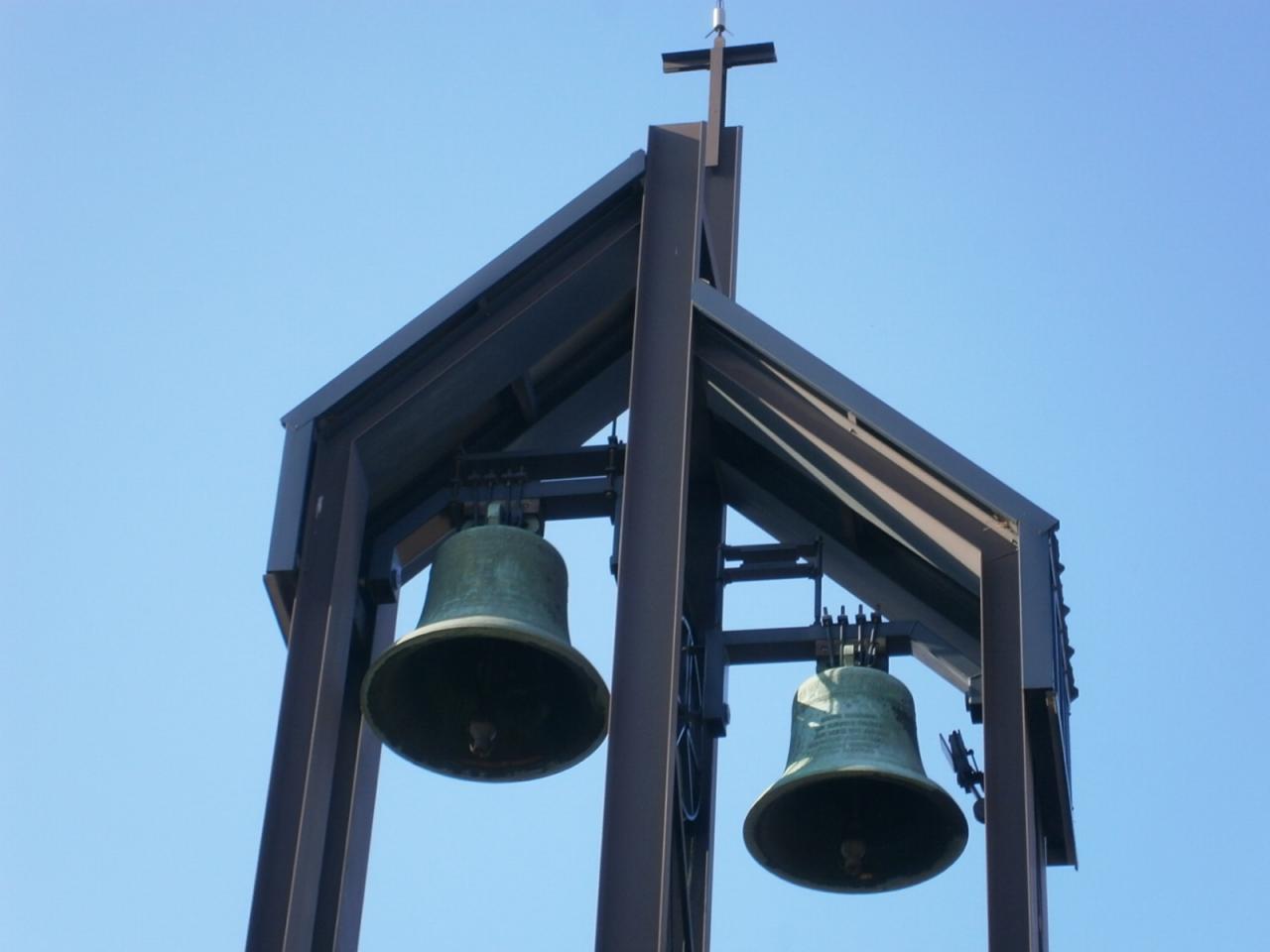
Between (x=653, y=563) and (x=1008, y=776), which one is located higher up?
(x=653, y=563)

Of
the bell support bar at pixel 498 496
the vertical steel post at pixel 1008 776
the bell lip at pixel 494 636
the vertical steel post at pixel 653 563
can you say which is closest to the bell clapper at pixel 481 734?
the bell lip at pixel 494 636

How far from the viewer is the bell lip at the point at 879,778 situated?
1245 cm

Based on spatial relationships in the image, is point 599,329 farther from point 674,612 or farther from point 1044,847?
point 1044,847

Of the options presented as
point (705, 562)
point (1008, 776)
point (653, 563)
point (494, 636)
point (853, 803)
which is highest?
point (705, 562)

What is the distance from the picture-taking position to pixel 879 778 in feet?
41.2

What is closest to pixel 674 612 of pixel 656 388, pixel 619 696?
pixel 619 696

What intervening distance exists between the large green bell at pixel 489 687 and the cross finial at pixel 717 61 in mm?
2963

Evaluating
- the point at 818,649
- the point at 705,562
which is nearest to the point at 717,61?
the point at 705,562

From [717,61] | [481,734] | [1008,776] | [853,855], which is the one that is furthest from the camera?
[717,61]

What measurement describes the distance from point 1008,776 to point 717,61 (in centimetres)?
504

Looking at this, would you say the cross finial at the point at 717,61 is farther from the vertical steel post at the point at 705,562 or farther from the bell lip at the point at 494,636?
the bell lip at the point at 494,636

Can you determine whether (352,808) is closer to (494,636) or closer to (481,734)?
(481,734)

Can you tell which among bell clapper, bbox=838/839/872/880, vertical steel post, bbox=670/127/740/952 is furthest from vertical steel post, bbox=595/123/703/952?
bell clapper, bbox=838/839/872/880

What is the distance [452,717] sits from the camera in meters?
13.0
